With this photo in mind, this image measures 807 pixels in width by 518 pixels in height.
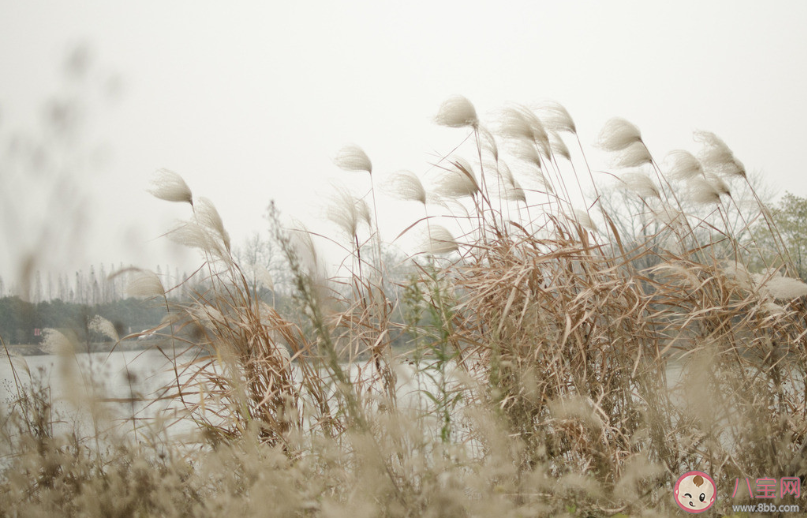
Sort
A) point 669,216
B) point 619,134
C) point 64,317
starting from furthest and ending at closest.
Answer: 1. point 619,134
2. point 669,216
3. point 64,317

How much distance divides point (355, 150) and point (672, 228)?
1646 millimetres

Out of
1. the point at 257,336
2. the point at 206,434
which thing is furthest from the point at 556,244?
the point at 206,434

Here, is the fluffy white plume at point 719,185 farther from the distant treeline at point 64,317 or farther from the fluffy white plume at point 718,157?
the distant treeline at point 64,317

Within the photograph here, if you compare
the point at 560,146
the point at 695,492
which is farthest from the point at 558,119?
the point at 695,492

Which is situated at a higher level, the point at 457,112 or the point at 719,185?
the point at 457,112

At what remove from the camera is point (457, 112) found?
247 centimetres

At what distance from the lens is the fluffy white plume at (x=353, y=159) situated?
2.54 meters

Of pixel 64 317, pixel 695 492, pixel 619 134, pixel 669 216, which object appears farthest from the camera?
pixel 619 134

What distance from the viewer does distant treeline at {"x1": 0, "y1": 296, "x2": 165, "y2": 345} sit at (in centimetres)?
184

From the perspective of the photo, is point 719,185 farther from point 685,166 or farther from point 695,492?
point 695,492

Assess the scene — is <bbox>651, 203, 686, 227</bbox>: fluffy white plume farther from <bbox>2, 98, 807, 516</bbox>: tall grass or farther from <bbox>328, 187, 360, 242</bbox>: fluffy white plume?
<bbox>328, 187, 360, 242</bbox>: fluffy white plume

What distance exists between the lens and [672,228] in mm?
2328

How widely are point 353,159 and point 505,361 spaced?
1395 mm

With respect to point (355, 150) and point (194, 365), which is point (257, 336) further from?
point (355, 150)
